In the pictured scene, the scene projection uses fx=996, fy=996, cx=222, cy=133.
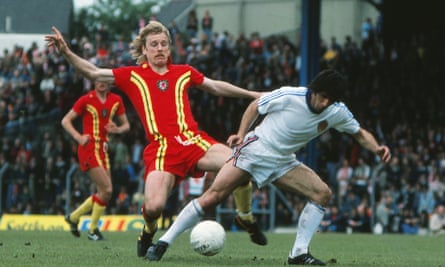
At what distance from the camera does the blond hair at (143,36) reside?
10.1 metres

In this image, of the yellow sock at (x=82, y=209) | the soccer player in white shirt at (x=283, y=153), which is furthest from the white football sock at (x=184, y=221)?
the yellow sock at (x=82, y=209)

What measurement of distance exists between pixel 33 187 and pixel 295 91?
16968 millimetres

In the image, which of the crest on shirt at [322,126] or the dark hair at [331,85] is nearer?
the dark hair at [331,85]

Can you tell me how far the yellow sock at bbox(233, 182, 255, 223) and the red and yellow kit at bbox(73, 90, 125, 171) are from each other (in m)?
5.08

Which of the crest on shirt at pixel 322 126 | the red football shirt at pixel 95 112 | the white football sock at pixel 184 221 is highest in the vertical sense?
the crest on shirt at pixel 322 126

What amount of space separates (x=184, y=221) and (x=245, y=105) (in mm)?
18378

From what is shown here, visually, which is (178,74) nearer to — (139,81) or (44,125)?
(139,81)

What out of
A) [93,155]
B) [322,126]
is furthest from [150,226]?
[93,155]

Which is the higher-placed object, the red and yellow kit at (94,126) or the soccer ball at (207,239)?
the red and yellow kit at (94,126)

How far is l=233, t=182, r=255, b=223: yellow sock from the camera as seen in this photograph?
10.2 m

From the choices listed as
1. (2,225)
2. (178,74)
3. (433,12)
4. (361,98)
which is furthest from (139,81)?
(433,12)

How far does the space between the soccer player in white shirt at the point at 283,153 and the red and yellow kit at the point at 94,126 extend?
19.0ft

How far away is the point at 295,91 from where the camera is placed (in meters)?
9.15

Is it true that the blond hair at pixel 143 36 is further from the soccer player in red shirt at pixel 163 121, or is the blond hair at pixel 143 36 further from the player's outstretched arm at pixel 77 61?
the player's outstretched arm at pixel 77 61
